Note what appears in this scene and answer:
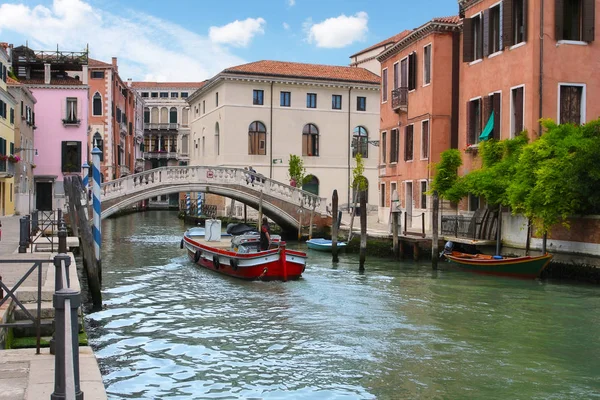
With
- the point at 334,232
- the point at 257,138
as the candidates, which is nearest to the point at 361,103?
the point at 257,138

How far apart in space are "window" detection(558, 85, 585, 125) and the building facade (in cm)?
2058

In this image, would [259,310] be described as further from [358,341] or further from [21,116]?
[21,116]

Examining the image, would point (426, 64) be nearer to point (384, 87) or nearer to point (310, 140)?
point (384, 87)

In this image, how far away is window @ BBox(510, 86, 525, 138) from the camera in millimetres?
17125

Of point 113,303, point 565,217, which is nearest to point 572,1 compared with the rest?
point 565,217

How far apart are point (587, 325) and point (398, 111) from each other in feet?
46.4

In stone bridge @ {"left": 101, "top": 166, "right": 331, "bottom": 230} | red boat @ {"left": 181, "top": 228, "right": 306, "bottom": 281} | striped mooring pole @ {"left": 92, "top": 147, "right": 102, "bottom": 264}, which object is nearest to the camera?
striped mooring pole @ {"left": 92, "top": 147, "right": 102, "bottom": 264}

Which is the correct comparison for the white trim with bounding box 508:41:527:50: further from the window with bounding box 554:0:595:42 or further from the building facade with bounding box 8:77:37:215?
the building facade with bounding box 8:77:37:215

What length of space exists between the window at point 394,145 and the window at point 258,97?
11.8 meters

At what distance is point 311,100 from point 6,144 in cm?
1423

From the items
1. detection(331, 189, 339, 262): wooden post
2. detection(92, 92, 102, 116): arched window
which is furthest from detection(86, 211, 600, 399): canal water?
detection(92, 92, 102, 116): arched window

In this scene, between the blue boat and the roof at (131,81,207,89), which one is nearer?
the blue boat

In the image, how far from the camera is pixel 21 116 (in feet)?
102

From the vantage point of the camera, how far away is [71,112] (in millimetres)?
35531
